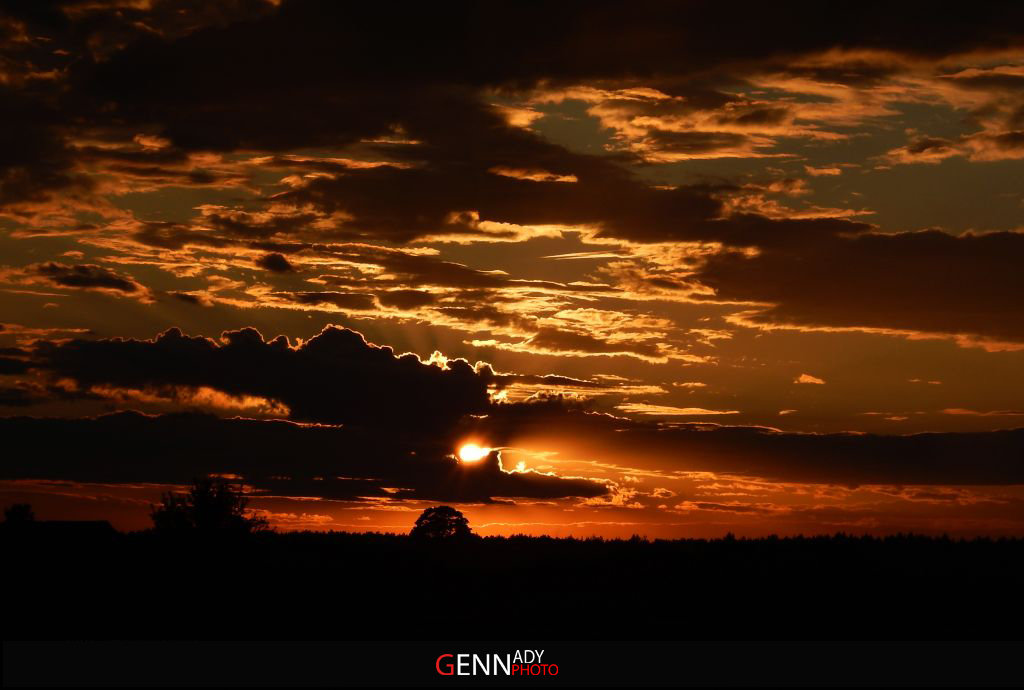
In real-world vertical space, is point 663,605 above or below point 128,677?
above

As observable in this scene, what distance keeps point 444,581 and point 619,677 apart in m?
24.0

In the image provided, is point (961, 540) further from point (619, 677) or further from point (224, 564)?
point (224, 564)

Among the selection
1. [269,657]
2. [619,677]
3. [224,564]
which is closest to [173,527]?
[224,564]

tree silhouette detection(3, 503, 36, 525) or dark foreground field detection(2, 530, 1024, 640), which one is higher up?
tree silhouette detection(3, 503, 36, 525)

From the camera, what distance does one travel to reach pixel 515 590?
208ft

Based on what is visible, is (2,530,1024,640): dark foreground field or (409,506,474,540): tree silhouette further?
(409,506,474,540): tree silhouette

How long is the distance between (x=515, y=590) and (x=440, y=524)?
52.0 metres

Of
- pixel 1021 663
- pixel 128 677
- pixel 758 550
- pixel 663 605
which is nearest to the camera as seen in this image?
pixel 128 677

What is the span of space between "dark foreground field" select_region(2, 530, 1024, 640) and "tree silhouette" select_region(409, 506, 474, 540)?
31.7m

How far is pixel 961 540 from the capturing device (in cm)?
7856

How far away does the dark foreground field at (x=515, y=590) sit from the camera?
5488cm

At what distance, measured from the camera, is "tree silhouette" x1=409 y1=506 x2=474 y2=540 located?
113 m

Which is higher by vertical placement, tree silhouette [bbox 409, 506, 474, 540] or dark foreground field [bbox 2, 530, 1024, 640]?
tree silhouette [bbox 409, 506, 474, 540]

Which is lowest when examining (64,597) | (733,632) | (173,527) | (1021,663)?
(1021,663)
